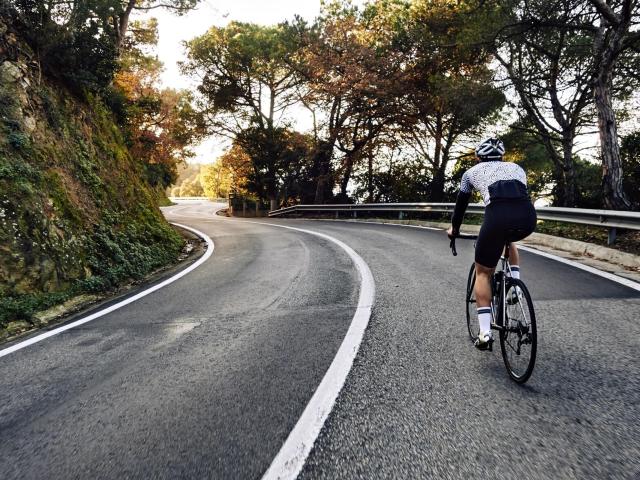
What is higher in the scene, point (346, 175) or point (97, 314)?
point (346, 175)

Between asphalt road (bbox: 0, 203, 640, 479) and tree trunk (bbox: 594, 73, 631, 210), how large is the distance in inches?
222

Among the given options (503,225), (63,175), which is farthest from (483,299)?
(63,175)

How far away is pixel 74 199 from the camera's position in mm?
8227

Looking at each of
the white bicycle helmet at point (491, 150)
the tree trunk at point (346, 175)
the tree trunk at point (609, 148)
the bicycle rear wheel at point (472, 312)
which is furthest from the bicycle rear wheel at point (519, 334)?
the tree trunk at point (346, 175)

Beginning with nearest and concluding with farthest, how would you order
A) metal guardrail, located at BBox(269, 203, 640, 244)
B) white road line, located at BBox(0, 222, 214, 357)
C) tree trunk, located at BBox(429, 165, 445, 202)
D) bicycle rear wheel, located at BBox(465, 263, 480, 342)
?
1. bicycle rear wheel, located at BBox(465, 263, 480, 342)
2. white road line, located at BBox(0, 222, 214, 357)
3. metal guardrail, located at BBox(269, 203, 640, 244)
4. tree trunk, located at BBox(429, 165, 445, 202)

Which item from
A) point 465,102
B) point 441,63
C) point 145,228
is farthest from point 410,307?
point 441,63

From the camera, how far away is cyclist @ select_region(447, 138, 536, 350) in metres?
3.18

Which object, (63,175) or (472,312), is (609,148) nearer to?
(472,312)

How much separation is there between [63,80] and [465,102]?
518 inches

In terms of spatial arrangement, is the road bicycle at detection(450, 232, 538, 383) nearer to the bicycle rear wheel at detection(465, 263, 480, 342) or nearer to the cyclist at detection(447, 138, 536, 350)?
the cyclist at detection(447, 138, 536, 350)

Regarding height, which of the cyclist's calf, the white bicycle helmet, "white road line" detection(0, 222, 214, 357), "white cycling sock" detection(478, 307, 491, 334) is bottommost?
"white road line" detection(0, 222, 214, 357)

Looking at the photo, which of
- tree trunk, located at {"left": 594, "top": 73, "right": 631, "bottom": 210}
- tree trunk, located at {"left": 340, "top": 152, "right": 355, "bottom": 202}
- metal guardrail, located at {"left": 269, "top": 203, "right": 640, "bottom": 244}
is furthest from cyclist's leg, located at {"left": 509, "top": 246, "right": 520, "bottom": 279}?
tree trunk, located at {"left": 340, "top": 152, "right": 355, "bottom": 202}

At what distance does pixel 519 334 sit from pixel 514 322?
0.12 metres

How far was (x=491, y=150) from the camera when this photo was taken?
3.39 metres
